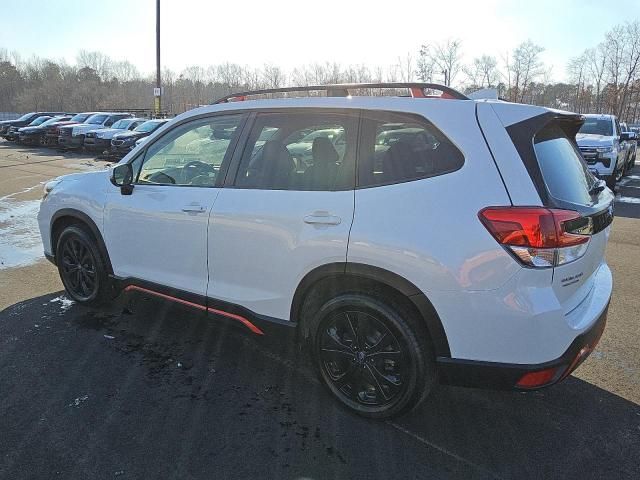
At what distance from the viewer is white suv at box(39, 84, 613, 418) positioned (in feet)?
7.55

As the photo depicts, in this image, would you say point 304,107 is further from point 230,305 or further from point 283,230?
point 230,305

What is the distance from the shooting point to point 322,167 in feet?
9.61

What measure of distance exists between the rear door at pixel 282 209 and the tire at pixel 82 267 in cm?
141

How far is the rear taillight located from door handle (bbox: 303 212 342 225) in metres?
0.77

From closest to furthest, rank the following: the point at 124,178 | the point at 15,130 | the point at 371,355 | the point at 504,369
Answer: the point at 504,369
the point at 371,355
the point at 124,178
the point at 15,130

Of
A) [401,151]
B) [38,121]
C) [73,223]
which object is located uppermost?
[38,121]

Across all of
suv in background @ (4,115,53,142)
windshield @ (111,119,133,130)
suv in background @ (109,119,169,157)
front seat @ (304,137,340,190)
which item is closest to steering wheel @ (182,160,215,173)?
front seat @ (304,137,340,190)

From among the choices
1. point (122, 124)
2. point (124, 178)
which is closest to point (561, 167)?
point (124, 178)

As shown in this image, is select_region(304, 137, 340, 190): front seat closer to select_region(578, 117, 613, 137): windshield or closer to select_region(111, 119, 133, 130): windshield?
select_region(578, 117, 613, 137): windshield

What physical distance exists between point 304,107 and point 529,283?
171 cm

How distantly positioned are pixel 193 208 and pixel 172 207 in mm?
225

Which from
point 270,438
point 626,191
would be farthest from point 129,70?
point 270,438

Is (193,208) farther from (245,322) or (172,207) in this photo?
(245,322)

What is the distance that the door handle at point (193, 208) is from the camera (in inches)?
128
